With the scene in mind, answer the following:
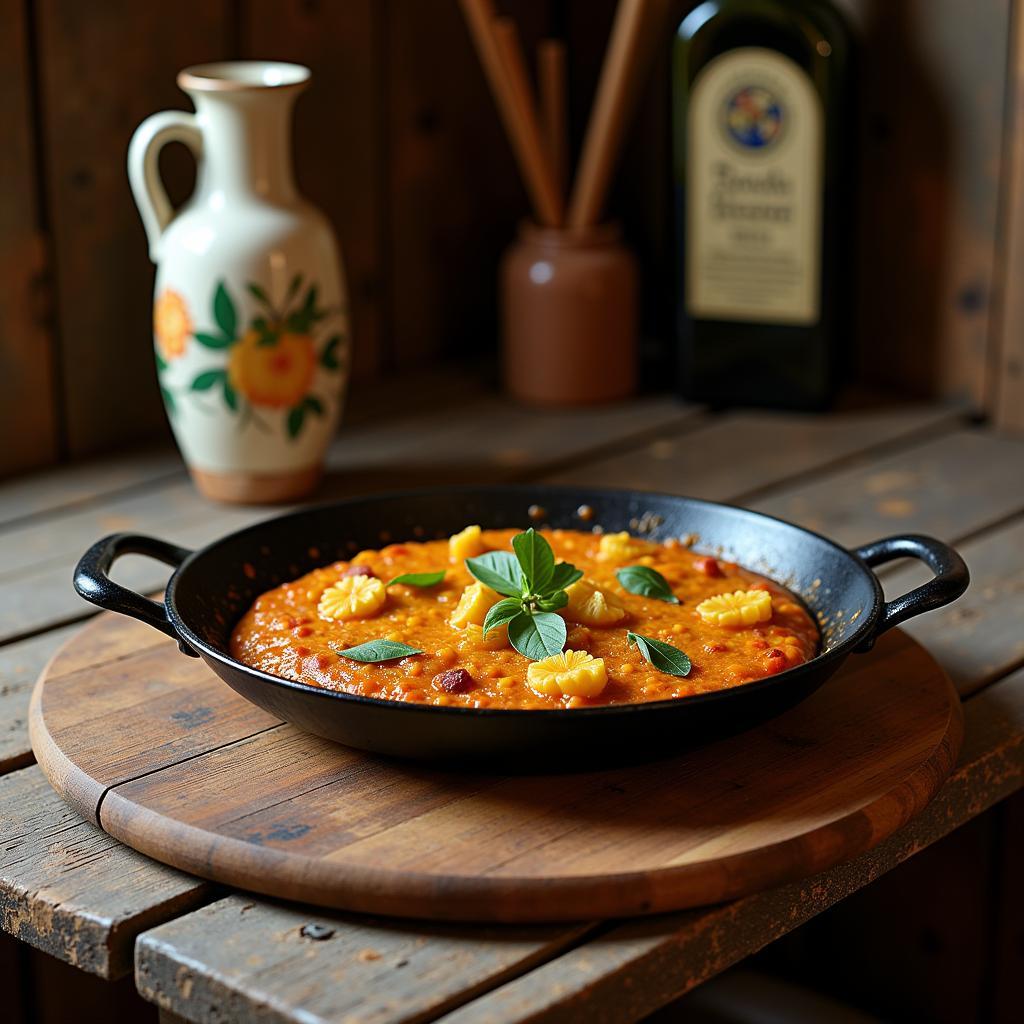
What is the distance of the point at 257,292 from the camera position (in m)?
1.37

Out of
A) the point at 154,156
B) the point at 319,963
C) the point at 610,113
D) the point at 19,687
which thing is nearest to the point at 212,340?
the point at 154,156

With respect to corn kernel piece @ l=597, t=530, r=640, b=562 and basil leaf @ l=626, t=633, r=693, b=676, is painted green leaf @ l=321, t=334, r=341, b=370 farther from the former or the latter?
basil leaf @ l=626, t=633, r=693, b=676

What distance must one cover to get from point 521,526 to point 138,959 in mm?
478

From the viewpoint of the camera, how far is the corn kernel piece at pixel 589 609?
95 cm

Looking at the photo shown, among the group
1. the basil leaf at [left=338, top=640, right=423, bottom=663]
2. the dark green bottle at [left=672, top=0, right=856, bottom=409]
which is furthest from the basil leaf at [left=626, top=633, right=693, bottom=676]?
the dark green bottle at [left=672, top=0, right=856, bottom=409]

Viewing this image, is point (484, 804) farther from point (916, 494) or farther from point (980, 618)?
point (916, 494)

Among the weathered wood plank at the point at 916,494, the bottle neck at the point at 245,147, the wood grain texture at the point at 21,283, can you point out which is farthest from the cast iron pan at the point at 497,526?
the wood grain texture at the point at 21,283

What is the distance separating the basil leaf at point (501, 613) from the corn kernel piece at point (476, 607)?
0.02 meters

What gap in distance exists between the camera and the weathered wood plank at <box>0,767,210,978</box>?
0.79 m

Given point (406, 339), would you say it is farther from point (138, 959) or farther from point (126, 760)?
point (138, 959)

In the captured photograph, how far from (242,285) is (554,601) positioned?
56 centimetres

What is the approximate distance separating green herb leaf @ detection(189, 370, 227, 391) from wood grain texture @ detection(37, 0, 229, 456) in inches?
8.9

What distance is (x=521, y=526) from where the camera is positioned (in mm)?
1163

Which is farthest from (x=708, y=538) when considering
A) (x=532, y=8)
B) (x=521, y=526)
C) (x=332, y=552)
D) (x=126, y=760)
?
(x=532, y=8)
